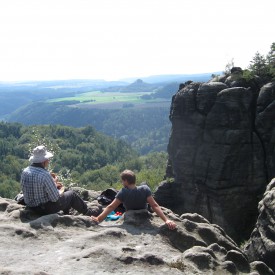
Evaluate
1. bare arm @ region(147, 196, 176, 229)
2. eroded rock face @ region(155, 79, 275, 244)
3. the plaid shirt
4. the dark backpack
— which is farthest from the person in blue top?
eroded rock face @ region(155, 79, 275, 244)

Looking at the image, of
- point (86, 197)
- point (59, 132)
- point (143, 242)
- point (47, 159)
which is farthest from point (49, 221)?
point (59, 132)

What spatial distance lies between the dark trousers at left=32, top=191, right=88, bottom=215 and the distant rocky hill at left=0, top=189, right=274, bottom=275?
0.31 metres

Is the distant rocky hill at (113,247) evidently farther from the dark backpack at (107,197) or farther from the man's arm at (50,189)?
the dark backpack at (107,197)

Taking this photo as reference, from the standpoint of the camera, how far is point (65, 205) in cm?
1297

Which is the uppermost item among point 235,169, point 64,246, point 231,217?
point 64,246

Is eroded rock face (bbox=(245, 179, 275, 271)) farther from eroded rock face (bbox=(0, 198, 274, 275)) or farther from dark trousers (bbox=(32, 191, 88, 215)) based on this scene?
dark trousers (bbox=(32, 191, 88, 215))

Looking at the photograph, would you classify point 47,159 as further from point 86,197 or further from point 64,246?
point 86,197

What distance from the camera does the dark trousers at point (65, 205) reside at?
1255 cm

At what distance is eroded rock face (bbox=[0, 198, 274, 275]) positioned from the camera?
9.63 meters

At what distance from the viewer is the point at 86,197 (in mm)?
19203

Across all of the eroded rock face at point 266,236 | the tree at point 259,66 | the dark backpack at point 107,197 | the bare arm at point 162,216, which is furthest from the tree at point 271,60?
the bare arm at point 162,216

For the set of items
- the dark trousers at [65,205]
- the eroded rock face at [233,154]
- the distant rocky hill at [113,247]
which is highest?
the dark trousers at [65,205]

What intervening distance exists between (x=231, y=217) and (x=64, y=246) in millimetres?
29257

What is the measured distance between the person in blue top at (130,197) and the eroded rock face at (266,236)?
24.9 feet
